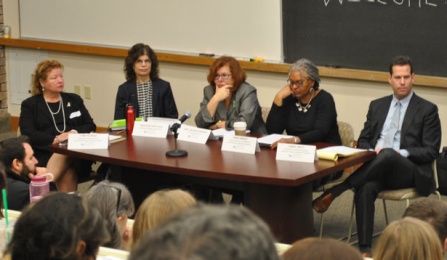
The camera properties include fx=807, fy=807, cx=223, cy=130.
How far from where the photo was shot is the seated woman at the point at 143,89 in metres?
6.17

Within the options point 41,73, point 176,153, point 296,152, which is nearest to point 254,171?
point 296,152

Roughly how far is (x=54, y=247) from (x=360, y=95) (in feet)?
16.6

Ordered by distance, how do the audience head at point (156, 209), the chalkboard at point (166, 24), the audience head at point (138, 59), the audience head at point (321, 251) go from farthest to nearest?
1. the chalkboard at point (166, 24)
2. the audience head at point (138, 59)
3. the audience head at point (156, 209)
4. the audience head at point (321, 251)

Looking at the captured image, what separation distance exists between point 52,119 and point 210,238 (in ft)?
16.2

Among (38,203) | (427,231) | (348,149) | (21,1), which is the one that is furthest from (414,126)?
(21,1)

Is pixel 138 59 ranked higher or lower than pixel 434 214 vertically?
higher

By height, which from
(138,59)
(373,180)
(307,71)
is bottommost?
(373,180)

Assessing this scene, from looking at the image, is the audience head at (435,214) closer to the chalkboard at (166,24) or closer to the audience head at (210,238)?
the audience head at (210,238)

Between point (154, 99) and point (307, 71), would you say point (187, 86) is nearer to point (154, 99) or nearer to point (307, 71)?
point (154, 99)

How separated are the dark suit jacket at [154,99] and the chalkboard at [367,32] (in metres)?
1.23

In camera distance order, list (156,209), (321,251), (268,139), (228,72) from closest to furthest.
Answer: (321,251)
(156,209)
(268,139)
(228,72)

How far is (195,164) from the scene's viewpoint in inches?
187

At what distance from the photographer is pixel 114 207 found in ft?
10.3

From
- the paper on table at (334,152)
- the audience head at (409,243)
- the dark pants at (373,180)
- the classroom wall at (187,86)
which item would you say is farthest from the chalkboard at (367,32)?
the audience head at (409,243)
